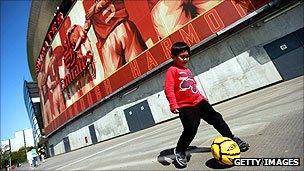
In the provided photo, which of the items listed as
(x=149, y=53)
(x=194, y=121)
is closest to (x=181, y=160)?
(x=194, y=121)

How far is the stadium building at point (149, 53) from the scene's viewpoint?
1529 centimetres

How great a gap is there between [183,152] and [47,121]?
50412mm

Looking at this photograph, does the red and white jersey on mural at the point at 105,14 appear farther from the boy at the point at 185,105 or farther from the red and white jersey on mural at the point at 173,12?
the boy at the point at 185,105

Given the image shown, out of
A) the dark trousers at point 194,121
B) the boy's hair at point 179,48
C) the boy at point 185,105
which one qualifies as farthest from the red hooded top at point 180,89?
the boy's hair at point 179,48

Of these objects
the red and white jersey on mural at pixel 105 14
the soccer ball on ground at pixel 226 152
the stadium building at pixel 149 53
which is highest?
the red and white jersey on mural at pixel 105 14

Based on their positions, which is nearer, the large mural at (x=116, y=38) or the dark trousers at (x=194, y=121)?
the dark trousers at (x=194, y=121)

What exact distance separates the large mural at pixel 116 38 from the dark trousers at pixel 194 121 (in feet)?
41.7

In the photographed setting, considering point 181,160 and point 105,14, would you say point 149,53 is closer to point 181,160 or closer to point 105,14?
point 105,14

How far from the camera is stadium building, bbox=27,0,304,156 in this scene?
50.2 ft

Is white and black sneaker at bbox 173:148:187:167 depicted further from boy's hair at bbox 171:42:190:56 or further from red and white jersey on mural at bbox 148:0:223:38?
red and white jersey on mural at bbox 148:0:223:38

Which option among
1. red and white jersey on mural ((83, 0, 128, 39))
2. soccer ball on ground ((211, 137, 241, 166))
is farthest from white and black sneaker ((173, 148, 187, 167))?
red and white jersey on mural ((83, 0, 128, 39))

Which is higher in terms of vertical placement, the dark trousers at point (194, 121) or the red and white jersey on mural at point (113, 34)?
the red and white jersey on mural at point (113, 34)

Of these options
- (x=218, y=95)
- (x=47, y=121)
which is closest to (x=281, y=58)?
(x=218, y=95)

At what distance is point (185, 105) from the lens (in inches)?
164
